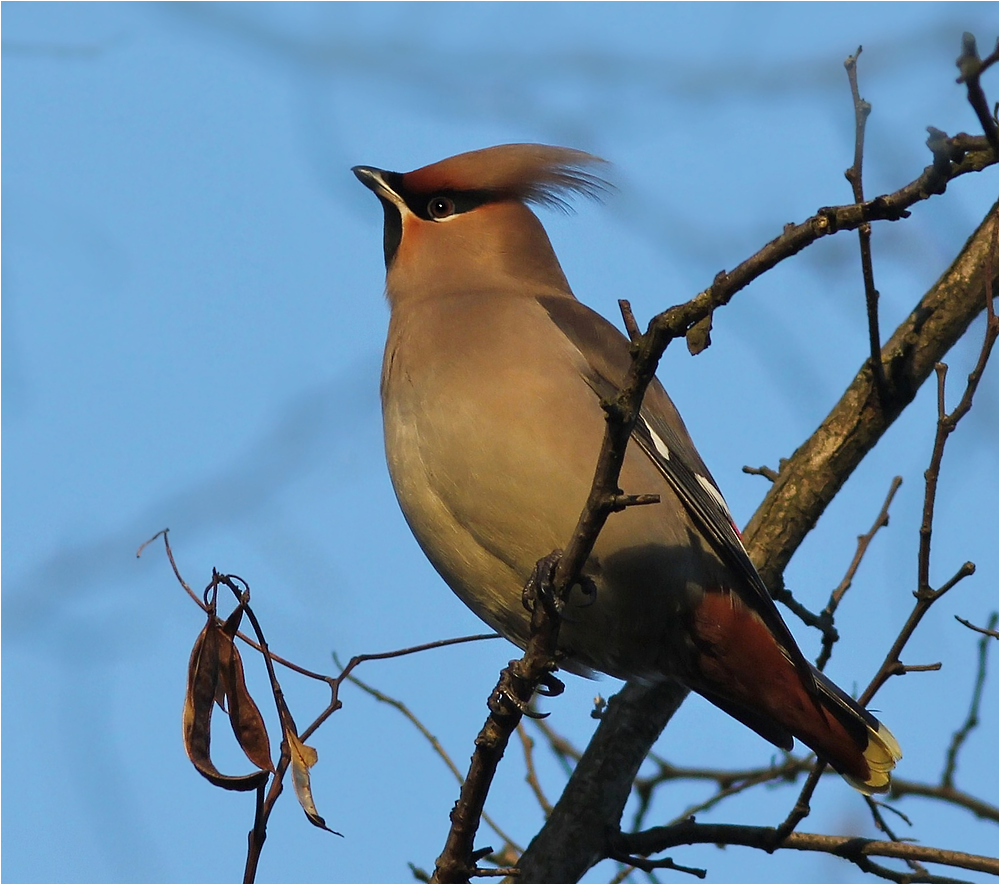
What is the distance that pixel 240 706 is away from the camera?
119 inches

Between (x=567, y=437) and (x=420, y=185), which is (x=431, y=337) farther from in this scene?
(x=420, y=185)

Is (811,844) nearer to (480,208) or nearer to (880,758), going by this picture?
(880,758)

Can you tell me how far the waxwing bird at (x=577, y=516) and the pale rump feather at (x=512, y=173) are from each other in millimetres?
835

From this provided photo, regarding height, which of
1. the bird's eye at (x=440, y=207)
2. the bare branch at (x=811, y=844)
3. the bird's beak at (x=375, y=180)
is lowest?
the bare branch at (x=811, y=844)

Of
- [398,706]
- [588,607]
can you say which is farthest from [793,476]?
[398,706]

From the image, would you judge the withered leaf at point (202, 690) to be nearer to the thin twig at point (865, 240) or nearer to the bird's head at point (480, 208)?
Answer: the thin twig at point (865, 240)

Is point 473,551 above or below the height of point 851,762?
above

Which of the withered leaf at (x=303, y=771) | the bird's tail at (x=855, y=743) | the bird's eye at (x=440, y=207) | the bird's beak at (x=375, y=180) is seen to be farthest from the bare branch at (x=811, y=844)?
the bird's beak at (x=375, y=180)

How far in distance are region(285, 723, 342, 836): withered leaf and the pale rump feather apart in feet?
8.71

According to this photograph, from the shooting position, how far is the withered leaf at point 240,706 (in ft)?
9.77

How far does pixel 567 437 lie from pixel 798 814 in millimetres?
1219

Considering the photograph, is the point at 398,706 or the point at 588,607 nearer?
the point at 588,607

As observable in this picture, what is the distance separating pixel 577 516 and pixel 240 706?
1.10 m

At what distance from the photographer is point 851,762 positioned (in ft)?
13.1
